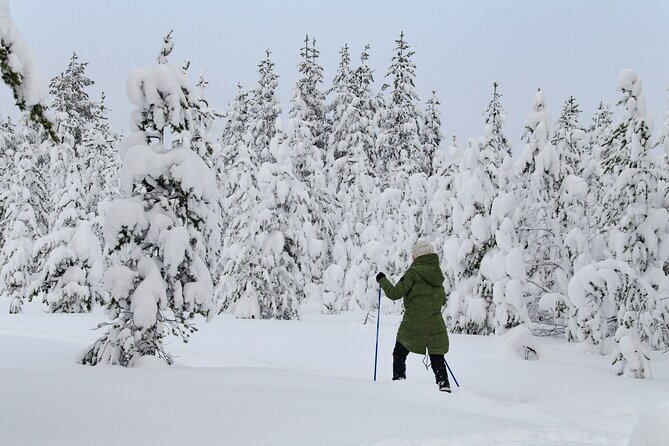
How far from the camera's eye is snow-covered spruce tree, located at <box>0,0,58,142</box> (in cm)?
414

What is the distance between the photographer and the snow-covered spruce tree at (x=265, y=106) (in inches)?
1436

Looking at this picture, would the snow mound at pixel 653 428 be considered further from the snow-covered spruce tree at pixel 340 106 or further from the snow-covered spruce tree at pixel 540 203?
the snow-covered spruce tree at pixel 340 106

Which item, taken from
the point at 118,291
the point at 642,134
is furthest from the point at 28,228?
the point at 642,134

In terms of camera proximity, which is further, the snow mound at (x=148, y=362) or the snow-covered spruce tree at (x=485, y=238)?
the snow-covered spruce tree at (x=485, y=238)

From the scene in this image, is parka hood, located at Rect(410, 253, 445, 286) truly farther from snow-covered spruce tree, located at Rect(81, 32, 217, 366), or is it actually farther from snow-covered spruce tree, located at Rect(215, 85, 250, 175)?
snow-covered spruce tree, located at Rect(215, 85, 250, 175)

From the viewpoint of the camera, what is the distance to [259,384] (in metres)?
6.55

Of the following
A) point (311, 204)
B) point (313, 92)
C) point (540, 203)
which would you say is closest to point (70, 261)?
point (311, 204)

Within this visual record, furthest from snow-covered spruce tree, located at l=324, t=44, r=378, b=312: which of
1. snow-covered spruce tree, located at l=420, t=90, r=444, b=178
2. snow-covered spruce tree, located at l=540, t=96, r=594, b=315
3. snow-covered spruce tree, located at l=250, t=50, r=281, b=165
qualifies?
snow-covered spruce tree, located at l=540, t=96, r=594, b=315

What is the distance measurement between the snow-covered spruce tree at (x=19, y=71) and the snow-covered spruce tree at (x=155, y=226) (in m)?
3.76

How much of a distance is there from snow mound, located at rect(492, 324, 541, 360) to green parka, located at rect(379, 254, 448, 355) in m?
4.74

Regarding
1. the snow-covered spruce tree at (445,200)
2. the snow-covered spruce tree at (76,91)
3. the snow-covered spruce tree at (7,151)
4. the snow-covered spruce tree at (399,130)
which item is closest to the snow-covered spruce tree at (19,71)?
the snow-covered spruce tree at (445,200)

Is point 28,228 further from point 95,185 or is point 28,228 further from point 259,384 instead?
point 259,384

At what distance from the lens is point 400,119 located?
3894cm

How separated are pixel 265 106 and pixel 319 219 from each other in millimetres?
14105
